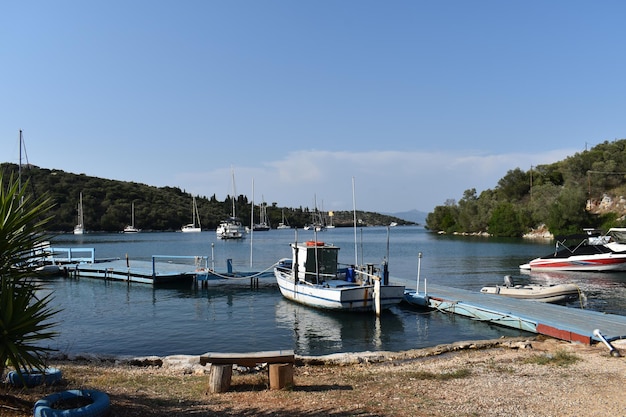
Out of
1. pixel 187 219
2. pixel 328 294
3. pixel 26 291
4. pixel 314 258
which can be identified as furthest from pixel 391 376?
pixel 187 219

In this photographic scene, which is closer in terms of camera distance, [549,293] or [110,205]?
[549,293]

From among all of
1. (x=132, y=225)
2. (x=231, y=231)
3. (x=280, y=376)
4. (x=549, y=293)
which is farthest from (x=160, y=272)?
(x=132, y=225)

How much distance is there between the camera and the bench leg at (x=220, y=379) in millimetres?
8789

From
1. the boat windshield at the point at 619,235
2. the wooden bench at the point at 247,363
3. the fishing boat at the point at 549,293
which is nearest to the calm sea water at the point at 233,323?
the fishing boat at the point at 549,293

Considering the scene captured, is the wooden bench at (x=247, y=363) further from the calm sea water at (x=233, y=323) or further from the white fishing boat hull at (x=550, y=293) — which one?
the white fishing boat hull at (x=550, y=293)

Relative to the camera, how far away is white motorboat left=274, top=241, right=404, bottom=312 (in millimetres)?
21375

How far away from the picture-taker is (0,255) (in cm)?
634

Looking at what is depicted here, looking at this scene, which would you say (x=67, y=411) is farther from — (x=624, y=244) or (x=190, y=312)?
(x=624, y=244)

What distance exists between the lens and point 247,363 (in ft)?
29.7

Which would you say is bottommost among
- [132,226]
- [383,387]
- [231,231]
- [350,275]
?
[383,387]

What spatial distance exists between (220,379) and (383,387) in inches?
117

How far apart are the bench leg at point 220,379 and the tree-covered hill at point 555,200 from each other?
269 feet

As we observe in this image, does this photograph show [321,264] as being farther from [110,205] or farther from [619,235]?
[110,205]

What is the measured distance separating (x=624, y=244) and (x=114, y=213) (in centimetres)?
15083
